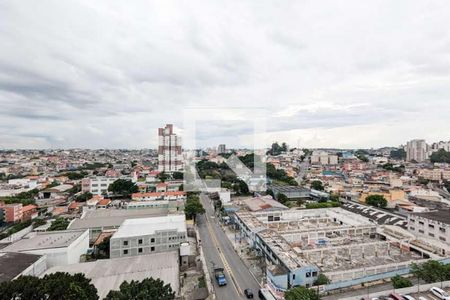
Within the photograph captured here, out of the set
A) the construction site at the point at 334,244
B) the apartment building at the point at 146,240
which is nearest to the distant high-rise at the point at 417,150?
the construction site at the point at 334,244

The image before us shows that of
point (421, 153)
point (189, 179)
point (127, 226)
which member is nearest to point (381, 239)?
point (127, 226)

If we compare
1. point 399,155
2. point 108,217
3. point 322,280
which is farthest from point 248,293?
point 399,155

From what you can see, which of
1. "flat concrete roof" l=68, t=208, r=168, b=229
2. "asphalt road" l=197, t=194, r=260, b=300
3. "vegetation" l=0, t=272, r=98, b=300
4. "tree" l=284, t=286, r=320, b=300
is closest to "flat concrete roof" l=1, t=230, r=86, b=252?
"flat concrete roof" l=68, t=208, r=168, b=229

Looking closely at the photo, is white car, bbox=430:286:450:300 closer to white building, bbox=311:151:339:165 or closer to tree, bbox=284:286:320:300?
tree, bbox=284:286:320:300

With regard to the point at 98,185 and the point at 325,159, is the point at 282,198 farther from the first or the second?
the point at 325,159

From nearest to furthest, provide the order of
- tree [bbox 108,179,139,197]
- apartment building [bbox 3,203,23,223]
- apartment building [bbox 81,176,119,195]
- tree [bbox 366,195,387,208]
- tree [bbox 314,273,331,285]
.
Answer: tree [bbox 314,273,331,285]
apartment building [bbox 3,203,23,223]
tree [bbox 366,195,387,208]
tree [bbox 108,179,139,197]
apartment building [bbox 81,176,119,195]

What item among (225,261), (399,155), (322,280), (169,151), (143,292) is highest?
(169,151)

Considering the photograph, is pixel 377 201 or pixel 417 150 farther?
pixel 417 150

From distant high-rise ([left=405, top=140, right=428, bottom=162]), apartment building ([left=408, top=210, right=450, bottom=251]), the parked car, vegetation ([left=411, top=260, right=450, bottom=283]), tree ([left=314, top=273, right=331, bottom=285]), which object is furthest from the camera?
distant high-rise ([left=405, top=140, right=428, bottom=162])
